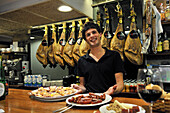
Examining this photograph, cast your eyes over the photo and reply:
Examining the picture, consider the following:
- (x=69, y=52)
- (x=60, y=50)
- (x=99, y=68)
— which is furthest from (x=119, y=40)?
(x=60, y=50)

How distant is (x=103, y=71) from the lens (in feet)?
6.24

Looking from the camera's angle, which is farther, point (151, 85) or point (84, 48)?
point (84, 48)

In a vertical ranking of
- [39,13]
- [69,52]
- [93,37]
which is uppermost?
[39,13]

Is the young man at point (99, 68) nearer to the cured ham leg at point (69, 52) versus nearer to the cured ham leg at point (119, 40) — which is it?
the cured ham leg at point (119, 40)

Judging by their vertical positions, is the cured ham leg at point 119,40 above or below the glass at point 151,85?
above

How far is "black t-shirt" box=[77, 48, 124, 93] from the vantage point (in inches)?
74.3

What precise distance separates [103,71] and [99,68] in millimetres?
65

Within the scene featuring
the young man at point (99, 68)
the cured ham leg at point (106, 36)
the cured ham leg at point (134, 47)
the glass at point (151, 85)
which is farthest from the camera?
the cured ham leg at point (106, 36)

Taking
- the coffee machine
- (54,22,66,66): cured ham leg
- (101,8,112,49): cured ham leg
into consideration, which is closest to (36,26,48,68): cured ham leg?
(54,22,66,66): cured ham leg

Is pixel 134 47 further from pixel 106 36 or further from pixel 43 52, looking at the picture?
pixel 43 52

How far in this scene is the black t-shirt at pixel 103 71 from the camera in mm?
1888

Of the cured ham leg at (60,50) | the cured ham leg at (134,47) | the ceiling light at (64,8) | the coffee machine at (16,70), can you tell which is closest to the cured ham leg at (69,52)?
the cured ham leg at (60,50)

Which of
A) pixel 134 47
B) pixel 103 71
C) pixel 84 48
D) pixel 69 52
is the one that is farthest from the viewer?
pixel 69 52

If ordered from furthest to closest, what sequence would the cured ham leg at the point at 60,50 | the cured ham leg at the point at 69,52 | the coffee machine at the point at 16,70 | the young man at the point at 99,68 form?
1. the coffee machine at the point at 16,70
2. the cured ham leg at the point at 60,50
3. the cured ham leg at the point at 69,52
4. the young man at the point at 99,68
